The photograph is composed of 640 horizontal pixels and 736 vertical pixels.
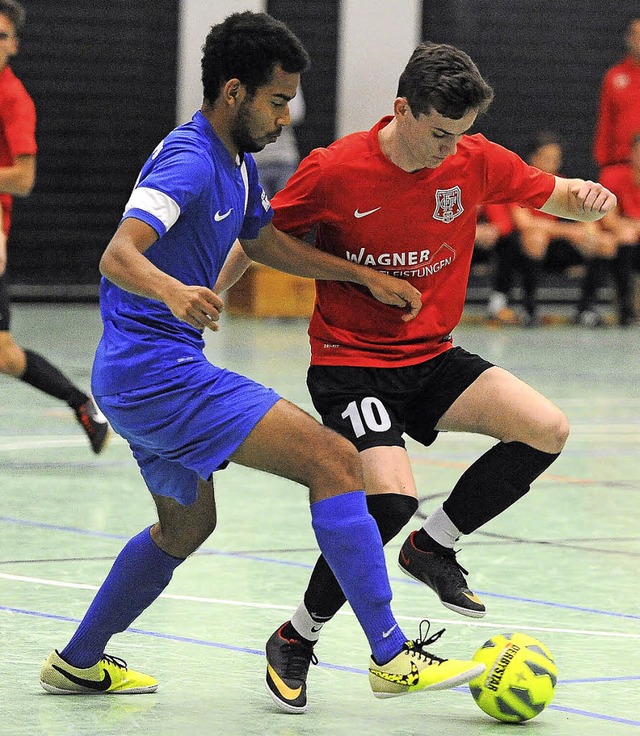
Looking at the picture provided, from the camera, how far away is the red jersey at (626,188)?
572 inches

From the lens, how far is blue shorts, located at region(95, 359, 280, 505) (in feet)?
11.3

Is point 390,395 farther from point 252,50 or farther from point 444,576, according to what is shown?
point 252,50

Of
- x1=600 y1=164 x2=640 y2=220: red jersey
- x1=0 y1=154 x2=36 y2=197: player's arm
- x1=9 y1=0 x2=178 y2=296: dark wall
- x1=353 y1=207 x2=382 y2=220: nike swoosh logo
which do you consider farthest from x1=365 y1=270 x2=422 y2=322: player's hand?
x1=9 y1=0 x2=178 y2=296: dark wall

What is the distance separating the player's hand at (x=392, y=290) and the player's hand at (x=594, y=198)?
0.61m

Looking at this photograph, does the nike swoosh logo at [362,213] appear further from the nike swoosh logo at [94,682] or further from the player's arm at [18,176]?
the player's arm at [18,176]

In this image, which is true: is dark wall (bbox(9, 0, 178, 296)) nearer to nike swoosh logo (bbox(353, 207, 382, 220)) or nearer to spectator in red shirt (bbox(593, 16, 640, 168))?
spectator in red shirt (bbox(593, 16, 640, 168))

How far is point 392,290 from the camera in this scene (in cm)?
425

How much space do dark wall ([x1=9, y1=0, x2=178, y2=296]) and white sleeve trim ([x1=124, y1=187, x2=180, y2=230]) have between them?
1254cm

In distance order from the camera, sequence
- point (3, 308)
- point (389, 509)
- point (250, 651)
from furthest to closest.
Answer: point (3, 308) → point (250, 651) → point (389, 509)

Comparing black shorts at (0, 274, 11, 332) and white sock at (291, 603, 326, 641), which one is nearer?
white sock at (291, 603, 326, 641)

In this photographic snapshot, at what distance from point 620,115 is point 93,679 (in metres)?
11.9

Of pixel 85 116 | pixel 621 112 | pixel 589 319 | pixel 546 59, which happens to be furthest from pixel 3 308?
pixel 546 59

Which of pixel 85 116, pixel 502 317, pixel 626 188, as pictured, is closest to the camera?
pixel 626 188

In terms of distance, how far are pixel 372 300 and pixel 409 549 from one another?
2.42 feet
